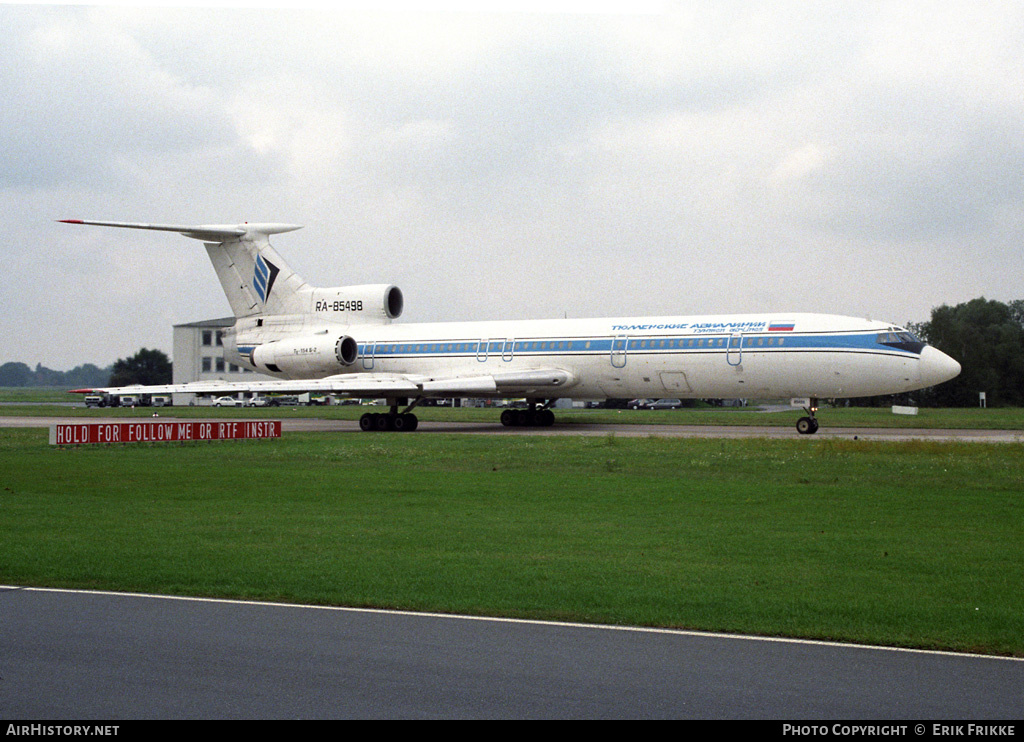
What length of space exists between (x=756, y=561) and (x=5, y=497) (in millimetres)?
11902

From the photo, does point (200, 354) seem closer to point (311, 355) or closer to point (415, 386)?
point (311, 355)

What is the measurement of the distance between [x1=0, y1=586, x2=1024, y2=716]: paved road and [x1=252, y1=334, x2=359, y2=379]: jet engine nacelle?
32822mm

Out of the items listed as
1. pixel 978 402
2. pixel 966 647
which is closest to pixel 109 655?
pixel 966 647

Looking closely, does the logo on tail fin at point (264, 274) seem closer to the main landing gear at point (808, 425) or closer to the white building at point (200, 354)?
the main landing gear at point (808, 425)

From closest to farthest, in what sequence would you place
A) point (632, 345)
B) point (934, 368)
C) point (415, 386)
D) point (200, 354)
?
point (934, 368)
point (632, 345)
point (415, 386)
point (200, 354)

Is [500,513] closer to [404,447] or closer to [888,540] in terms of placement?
[888,540]

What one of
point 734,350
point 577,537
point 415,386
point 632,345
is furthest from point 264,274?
point 577,537

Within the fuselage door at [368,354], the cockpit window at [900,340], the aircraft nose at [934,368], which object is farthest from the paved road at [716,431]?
the fuselage door at [368,354]

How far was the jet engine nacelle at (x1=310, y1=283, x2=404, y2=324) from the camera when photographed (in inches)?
1702

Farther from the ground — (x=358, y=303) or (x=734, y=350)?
(x=358, y=303)

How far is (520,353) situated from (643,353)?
5380 mm

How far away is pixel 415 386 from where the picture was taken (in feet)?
119

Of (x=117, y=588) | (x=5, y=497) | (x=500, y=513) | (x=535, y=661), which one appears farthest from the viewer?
(x=5, y=497)
